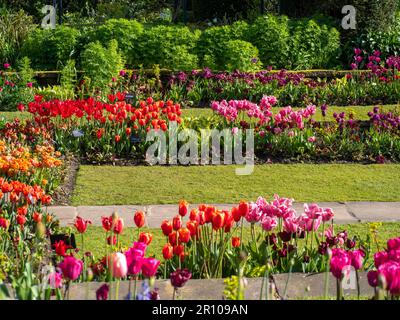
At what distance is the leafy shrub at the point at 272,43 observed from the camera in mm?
13898

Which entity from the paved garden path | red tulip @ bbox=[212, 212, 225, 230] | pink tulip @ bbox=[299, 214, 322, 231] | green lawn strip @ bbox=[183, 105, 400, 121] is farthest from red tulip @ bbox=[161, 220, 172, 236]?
green lawn strip @ bbox=[183, 105, 400, 121]

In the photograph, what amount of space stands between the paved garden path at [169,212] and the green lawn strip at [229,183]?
0.20 metres

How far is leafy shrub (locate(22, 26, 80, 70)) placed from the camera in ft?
43.9

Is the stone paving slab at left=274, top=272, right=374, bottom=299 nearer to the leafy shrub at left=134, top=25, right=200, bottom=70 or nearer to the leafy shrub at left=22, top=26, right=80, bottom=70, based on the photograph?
the leafy shrub at left=134, top=25, right=200, bottom=70

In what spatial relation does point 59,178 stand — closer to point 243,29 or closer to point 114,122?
point 114,122

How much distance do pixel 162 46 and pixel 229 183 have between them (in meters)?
5.64

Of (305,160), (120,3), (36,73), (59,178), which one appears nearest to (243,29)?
(36,73)

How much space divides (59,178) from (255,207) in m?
3.56

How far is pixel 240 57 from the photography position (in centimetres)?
1318

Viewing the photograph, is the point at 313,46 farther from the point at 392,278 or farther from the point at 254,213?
the point at 392,278

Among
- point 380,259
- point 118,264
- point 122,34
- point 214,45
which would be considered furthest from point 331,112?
point 118,264

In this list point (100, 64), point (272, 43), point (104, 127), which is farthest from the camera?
point (272, 43)

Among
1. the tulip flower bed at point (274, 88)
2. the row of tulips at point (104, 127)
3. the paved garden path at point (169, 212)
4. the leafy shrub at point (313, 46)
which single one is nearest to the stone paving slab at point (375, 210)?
the paved garden path at point (169, 212)

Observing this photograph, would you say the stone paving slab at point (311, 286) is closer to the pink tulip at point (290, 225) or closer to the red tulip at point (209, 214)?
the pink tulip at point (290, 225)
